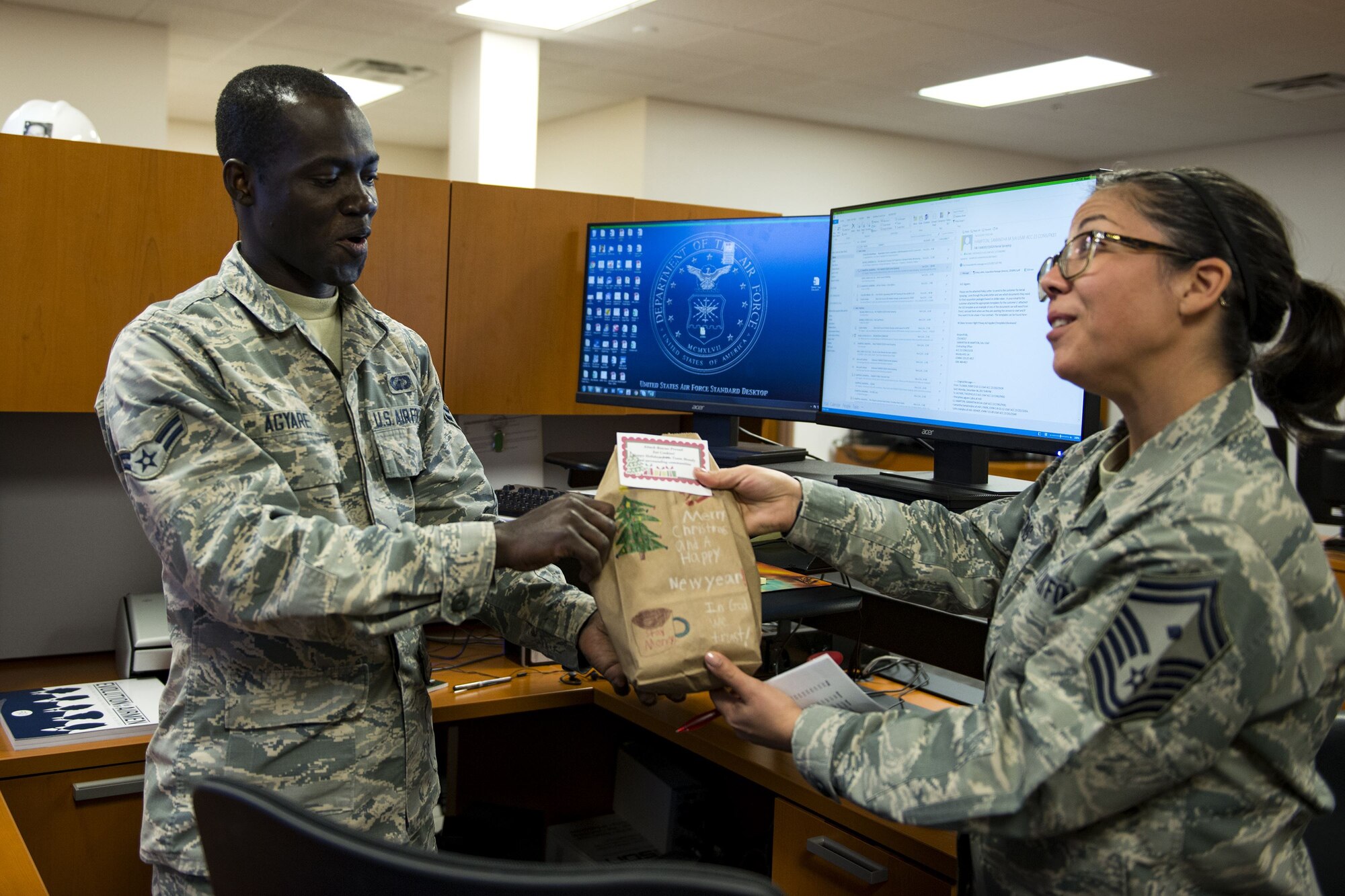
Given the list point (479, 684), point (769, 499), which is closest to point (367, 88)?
point (479, 684)

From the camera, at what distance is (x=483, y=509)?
1.49 m

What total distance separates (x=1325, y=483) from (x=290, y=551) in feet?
13.2

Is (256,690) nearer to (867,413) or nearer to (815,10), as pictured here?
(867,413)

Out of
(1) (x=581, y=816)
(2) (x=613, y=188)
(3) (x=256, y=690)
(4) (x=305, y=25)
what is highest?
(4) (x=305, y=25)

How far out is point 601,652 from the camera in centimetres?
137

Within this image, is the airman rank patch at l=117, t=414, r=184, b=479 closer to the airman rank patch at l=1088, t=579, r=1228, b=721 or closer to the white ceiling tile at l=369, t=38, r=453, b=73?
the airman rank patch at l=1088, t=579, r=1228, b=721

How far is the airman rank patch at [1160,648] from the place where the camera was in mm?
842

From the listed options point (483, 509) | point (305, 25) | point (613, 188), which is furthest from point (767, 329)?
point (613, 188)

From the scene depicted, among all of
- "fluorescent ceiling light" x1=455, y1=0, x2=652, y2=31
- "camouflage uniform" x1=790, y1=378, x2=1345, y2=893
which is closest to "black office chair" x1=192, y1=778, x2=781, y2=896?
"camouflage uniform" x1=790, y1=378, x2=1345, y2=893

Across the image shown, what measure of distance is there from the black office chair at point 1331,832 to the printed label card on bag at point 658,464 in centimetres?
76

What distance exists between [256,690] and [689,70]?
19.5 feet

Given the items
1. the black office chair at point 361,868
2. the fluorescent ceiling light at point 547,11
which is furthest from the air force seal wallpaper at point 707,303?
the fluorescent ceiling light at point 547,11

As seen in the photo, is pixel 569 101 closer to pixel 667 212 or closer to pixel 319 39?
pixel 319 39

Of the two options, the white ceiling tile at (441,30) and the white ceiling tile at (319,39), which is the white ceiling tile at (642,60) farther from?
the white ceiling tile at (319,39)
